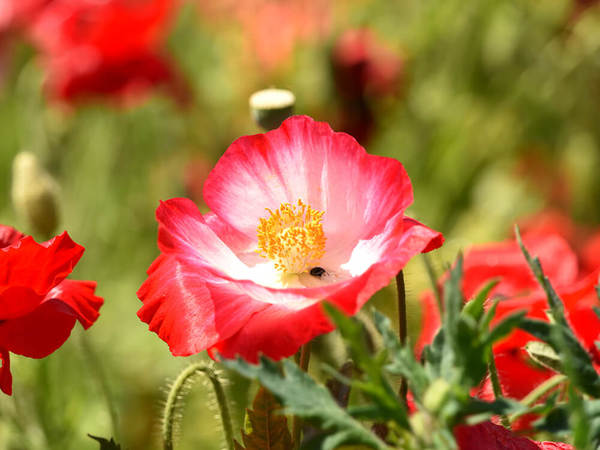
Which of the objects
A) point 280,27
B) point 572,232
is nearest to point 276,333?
point 572,232

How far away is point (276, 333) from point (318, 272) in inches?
7.4

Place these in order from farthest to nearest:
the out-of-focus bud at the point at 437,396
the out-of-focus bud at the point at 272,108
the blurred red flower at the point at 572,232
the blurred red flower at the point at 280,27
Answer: the blurred red flower at the point at 280,27 < the blurred red flower at the point at 572,232 < the out-of-focus bud at the point at 272,108 < the out-of-focus bud at the point at 437,396

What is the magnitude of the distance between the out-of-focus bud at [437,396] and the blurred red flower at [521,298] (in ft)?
0.54

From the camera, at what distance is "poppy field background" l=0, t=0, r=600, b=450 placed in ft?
5.67

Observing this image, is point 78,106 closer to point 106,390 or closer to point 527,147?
point 527,147

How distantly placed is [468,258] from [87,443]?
47 centimetres

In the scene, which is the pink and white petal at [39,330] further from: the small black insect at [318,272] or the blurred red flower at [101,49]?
the blurred red flower at [101,49]

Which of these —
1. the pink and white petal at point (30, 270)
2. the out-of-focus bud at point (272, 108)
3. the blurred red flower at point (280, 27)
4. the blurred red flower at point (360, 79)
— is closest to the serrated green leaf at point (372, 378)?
the pink and white petal at point (30, 270)

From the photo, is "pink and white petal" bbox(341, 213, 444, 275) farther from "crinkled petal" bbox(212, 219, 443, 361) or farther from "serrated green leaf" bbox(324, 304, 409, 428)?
"serrated green leaf" bbox(324, 304, 409, 428)

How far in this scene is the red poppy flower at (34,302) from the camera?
0.55m

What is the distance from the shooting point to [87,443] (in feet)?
3.13

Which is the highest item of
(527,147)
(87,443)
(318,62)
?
(318,62)

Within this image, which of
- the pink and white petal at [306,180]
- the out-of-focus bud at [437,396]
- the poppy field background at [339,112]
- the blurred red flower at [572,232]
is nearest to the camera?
the out-of-focus bud at [437,396]

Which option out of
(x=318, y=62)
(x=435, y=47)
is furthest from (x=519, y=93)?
(x=318, y=62)
